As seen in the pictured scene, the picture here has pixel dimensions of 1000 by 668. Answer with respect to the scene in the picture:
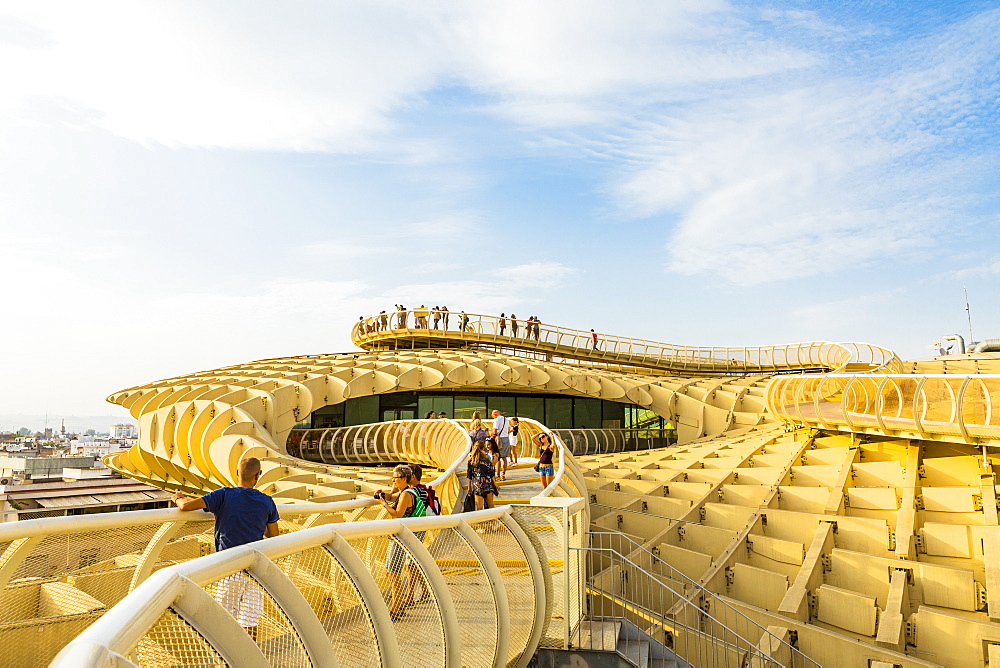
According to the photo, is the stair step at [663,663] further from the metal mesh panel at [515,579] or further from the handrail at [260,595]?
the handrail at [260,595]

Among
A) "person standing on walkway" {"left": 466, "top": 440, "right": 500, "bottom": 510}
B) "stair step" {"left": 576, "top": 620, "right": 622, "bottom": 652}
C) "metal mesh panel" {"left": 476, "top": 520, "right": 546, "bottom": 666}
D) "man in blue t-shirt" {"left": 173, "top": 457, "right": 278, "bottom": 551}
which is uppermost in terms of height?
"man in blue t-shirt" {"left": 173, "top": 457, "right": 278, "bottom": 551}

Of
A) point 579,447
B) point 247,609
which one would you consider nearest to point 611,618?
point 247,609

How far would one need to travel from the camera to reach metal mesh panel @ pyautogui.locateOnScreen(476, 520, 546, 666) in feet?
20.8

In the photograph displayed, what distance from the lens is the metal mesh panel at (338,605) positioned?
4.13 metres

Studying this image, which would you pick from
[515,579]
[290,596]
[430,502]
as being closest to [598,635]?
[515,579]

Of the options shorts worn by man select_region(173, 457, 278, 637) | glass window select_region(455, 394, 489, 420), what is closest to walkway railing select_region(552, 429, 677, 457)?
glass window select_region(455, 394, 489, 420)

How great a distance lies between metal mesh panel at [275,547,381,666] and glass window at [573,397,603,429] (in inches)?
1218

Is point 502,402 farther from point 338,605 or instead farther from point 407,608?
point 338,605

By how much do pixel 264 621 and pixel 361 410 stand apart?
1157 inches

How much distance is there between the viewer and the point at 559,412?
34719 mm

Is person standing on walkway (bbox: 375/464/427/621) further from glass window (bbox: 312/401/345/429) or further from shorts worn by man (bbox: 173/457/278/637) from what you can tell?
glass window (bbox: 312/401/345/429)

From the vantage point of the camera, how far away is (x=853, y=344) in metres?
30.2

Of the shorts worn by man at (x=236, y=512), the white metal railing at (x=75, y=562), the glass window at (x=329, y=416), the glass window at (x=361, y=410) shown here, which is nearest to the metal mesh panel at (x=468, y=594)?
the shorts worn by man at (x=236, y=512)

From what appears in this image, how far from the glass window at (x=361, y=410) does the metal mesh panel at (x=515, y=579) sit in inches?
1030
